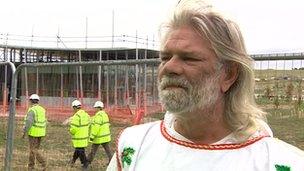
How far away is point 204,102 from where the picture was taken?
238 centimetres

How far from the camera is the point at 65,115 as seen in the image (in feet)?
44.1

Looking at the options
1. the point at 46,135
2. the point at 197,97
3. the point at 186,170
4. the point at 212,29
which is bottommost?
the point at 46,135

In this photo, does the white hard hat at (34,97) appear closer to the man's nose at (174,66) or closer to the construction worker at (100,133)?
the construction worker at (100,133)

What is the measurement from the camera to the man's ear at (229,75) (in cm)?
244

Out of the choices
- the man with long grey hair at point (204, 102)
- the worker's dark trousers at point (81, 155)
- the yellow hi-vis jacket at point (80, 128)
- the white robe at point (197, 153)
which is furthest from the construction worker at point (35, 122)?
the man with long grey hair at point (204, 102)

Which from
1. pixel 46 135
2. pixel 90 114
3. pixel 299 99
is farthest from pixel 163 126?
pixel 90 114

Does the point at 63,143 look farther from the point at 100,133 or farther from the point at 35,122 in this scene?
the point at 35,122

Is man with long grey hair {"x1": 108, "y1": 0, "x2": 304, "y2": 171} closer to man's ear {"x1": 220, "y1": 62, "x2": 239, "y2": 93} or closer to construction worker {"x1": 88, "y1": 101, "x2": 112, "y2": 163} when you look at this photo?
man's ear {"x1": 220, "y1": 62, "x2": 239, "y2": 93}

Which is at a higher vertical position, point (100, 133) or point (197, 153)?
point (197, 153)

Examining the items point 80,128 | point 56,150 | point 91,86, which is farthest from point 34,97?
point 91,86

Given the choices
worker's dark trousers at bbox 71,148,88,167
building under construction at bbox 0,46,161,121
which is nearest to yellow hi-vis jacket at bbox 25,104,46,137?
building under construction at bbox 0,46,161,121

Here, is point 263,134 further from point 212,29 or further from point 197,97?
point 212,29

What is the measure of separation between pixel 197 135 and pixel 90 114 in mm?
10880

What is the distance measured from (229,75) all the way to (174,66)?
0.86 ft
